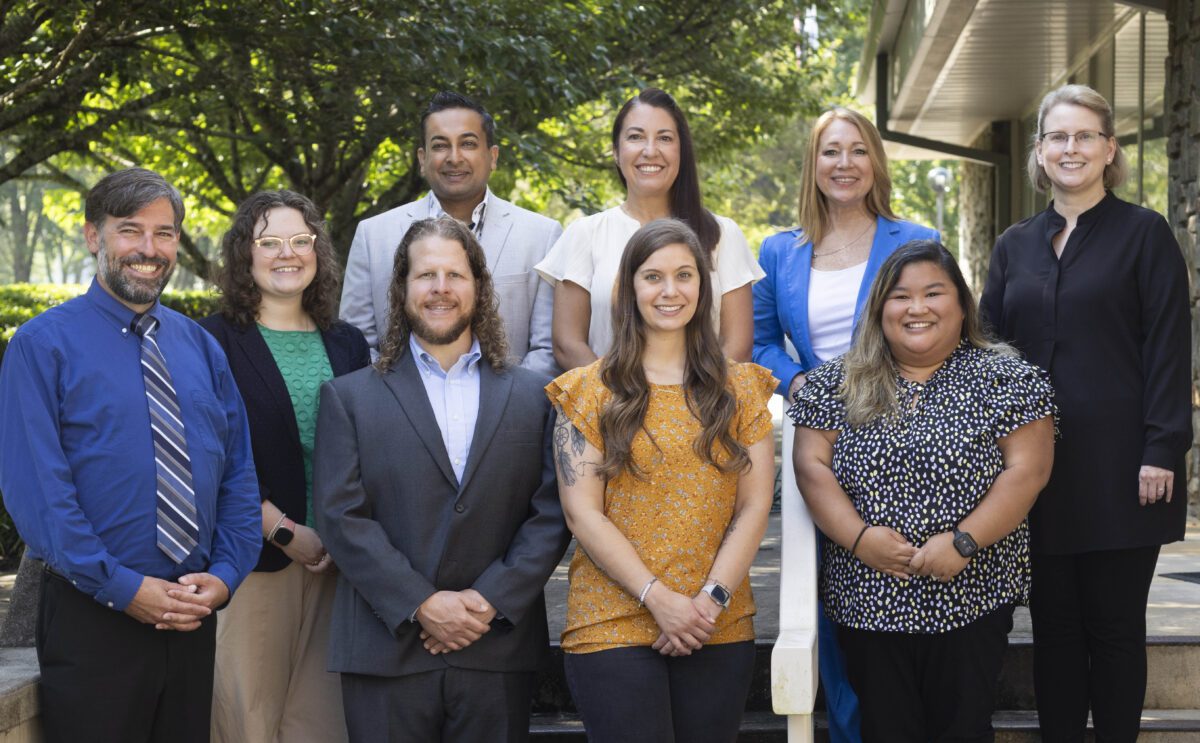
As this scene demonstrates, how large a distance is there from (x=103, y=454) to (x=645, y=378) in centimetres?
143

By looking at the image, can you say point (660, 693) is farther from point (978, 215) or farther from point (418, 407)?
point (978, 215)

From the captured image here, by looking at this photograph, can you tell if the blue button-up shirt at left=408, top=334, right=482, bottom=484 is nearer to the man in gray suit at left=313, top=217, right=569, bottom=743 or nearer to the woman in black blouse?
the man in gray suit at left=313, top=217, right=569, bottom=743

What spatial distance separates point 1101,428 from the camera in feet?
12.6

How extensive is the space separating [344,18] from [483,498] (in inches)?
179

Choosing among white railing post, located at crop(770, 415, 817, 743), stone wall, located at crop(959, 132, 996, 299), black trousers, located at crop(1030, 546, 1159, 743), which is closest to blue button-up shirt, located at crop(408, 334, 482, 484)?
white railing post, located at crop(770, 415, 817, 743)

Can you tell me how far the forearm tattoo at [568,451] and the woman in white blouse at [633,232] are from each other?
53cm

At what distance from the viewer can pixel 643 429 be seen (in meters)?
3.58

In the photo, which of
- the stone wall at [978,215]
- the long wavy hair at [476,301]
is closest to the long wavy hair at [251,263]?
the long wavy hair at [476,301]

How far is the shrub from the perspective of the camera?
7.33 metres

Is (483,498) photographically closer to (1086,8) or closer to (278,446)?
(278,446)

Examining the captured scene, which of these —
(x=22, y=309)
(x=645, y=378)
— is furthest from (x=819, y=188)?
(x=22, y=309)

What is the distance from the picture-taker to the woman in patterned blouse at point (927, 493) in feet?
12.1

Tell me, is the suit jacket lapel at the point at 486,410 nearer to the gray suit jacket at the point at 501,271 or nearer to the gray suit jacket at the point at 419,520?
the gray suit jacket at the point at 419,520

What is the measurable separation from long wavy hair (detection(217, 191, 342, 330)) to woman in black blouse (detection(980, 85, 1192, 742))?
2.14m
